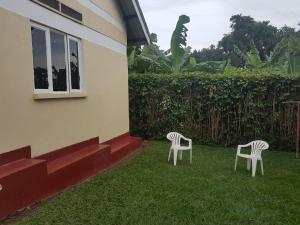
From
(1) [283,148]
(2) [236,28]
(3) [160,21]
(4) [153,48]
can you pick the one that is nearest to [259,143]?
(1) [283,148]

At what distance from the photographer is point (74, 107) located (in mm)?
7773

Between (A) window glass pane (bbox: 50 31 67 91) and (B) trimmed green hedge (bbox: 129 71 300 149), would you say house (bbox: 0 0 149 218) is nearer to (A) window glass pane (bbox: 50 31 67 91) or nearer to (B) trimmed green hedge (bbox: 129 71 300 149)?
(A) window glass pane (bbox: 50 31 67 91)

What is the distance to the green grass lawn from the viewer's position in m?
5.07

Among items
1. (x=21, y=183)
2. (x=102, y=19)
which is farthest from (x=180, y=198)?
(x=102, y=19)

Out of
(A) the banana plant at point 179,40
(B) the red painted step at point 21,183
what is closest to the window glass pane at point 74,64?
(B) the red painted step at point 21,183

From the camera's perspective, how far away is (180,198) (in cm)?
606

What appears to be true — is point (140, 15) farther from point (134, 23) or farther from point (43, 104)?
point (43, 104)

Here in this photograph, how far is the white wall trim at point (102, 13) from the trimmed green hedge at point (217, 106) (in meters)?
2.65

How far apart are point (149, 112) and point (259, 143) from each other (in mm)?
5575

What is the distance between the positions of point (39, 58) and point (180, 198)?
3.89 meters

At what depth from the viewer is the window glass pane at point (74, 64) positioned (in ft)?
25.7

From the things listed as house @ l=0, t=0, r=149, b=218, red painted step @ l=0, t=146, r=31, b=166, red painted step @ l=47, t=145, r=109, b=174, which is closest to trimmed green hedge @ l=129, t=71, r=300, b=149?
house @ l=0, t=0, r=149, b=218

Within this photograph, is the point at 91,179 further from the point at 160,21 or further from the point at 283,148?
the point at 160,21

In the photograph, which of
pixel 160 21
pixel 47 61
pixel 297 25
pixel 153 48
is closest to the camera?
pixel 47 61
